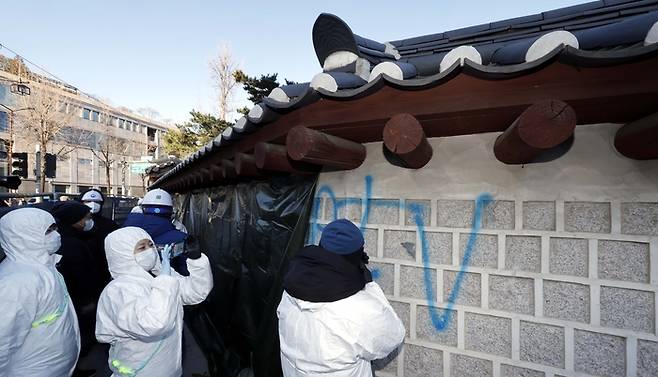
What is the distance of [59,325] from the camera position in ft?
8.86

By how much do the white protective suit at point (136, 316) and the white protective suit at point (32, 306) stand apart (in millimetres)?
489

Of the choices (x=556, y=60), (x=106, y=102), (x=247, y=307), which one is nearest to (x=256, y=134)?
(x=556, y=60)

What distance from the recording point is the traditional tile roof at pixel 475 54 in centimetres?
136

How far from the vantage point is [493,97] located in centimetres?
165

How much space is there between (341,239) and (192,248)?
1.71 metres

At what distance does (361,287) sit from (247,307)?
255cm

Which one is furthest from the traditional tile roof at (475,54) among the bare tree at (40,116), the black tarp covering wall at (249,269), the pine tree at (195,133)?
the bare tree at (40,116)

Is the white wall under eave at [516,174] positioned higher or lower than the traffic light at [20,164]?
lower

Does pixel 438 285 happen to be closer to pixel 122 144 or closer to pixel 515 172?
pixel 515 172

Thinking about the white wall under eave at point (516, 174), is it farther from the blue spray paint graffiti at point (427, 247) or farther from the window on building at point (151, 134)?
the window on building at point (151, 134)

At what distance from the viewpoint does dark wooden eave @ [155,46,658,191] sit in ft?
4.53

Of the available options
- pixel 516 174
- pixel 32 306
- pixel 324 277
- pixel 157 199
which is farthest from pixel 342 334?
pixel 157 199

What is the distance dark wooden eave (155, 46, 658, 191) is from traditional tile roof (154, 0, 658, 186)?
13 mm

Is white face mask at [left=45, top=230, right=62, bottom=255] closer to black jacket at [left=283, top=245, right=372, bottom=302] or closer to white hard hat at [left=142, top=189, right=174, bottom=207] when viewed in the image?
white hard hat at [left=142, top=189, right=174, bottom=207]
